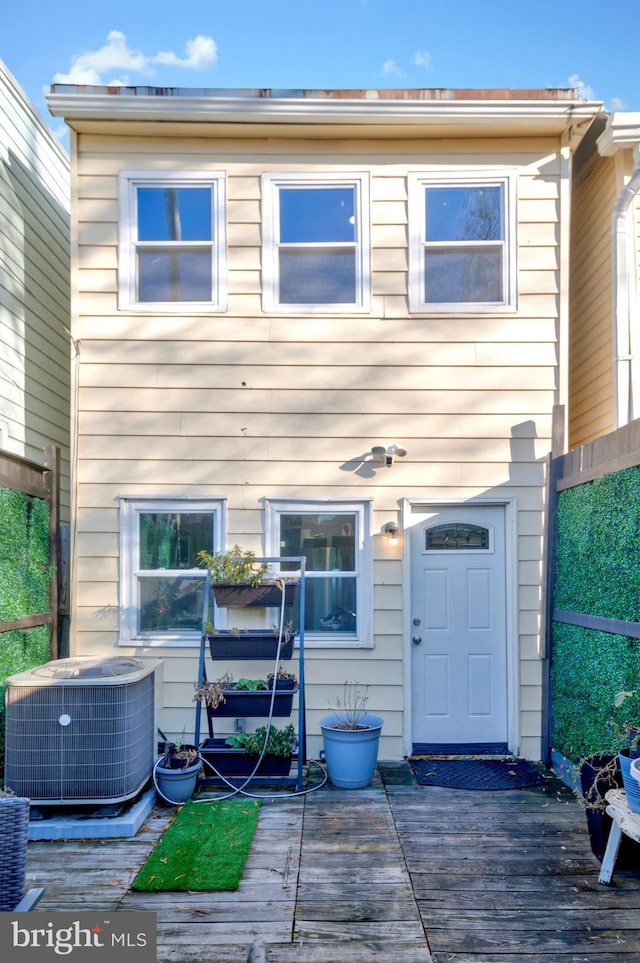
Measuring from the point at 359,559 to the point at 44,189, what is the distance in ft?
15.3

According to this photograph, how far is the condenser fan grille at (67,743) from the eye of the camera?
155 inches

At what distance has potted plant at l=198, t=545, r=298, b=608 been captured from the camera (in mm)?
4824

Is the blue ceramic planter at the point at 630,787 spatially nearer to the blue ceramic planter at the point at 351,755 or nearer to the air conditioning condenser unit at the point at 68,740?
the blue ceramic planter at the point at 351,755

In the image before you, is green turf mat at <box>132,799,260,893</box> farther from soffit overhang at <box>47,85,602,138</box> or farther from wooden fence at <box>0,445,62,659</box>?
soffit overhang at <box>47,85,602,138</box>

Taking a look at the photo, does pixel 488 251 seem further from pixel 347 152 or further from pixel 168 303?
pixel 168 303

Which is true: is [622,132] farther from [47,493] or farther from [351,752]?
[47,493]

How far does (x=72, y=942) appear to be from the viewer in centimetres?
231

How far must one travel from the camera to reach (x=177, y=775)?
14.2 feet

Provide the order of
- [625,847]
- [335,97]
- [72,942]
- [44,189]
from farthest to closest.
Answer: [44,189], [335,97], [625,847], [72,942]

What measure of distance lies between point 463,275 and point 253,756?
3.86m

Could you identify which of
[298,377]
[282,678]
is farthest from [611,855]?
[298,377]

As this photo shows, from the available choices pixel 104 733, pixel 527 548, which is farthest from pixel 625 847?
pixel 104 733

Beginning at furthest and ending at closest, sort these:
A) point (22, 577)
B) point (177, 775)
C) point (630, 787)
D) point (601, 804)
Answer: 1. point (22, 577)
2. point (177, 775)
3. point (601, 804)
4. point (630, 787)

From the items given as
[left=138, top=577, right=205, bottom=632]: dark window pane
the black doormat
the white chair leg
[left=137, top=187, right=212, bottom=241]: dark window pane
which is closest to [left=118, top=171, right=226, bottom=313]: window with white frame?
[left=137, top=187, right=212, bottom=241]: dark window pane
